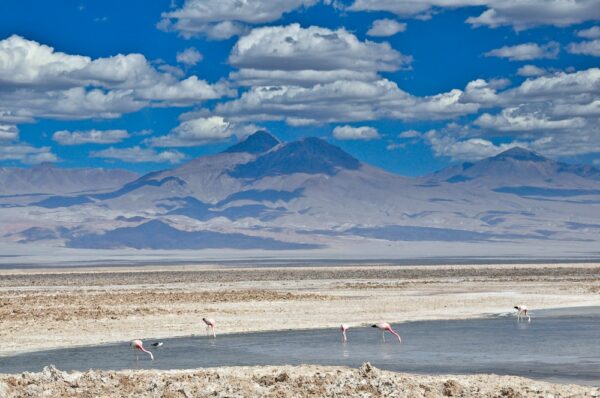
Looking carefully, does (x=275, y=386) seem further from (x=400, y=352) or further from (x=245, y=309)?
(x=245, y=309)

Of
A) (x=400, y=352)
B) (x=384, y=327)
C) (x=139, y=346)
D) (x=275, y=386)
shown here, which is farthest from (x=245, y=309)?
(x=275, y=386)

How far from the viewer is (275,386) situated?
20.4 metres

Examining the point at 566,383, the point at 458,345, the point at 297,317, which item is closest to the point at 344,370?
the point at 566,383

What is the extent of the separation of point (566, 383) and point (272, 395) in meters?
6.58

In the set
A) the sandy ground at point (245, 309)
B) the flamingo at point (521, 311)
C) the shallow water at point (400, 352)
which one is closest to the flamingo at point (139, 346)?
the shallow water at point (400, 352)

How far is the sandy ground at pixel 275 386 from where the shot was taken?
1977 cm

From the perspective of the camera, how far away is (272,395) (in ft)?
64.5

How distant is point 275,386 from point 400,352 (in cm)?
919

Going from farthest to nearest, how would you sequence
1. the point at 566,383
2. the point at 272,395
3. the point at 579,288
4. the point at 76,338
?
the point at 579,288 → the point at 76,338 → the point at 566,383 → the point at 272,395

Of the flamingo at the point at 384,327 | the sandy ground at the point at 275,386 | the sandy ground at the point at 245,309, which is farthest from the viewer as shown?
the sandy ground at the point at 245,309

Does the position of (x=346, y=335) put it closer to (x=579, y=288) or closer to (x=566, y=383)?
(x=566, y=383)

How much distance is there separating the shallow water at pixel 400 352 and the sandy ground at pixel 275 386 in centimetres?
267

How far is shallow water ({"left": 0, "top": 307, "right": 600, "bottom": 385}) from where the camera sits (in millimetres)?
25719

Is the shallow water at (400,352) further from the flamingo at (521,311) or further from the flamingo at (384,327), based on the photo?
the flamingo at (521,311)
